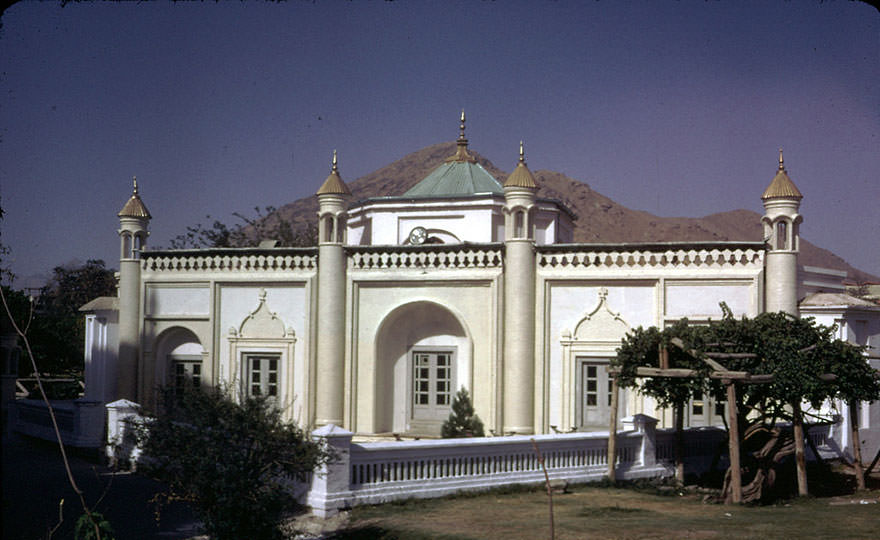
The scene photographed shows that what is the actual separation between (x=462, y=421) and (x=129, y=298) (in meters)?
9.70

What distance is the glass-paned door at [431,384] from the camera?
21938mm

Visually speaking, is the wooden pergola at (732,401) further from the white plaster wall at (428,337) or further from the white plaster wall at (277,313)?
the white plaster wall at (277,313)

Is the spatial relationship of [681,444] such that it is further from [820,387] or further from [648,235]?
[648,235]

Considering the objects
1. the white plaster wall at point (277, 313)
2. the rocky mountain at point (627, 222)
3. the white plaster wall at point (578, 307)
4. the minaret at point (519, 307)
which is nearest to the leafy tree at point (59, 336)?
the white plaster wall at point (277, 313)

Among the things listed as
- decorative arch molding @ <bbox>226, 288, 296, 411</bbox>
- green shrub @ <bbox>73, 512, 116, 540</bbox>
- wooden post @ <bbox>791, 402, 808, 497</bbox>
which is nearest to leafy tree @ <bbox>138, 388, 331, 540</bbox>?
green shrub @ <bbox>73, 512, 116, 540</bbox>

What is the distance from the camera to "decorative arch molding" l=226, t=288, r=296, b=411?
2209 centimetres

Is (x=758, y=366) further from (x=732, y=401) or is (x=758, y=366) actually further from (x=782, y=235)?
(x=782, y=235)

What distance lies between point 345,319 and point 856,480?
1170 centimetres

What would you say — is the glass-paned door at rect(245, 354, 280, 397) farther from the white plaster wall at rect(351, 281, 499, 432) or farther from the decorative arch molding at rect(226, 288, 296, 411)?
the white plaster wall at rect(351, 281, 499, 432)

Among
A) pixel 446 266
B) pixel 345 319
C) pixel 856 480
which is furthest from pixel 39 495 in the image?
pixel 856 480

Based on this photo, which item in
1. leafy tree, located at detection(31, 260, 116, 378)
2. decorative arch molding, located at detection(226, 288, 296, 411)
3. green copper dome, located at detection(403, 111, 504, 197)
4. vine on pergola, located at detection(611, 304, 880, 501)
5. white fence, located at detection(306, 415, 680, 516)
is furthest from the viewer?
leafy tree, located at detection(31, 260, 116, 378)

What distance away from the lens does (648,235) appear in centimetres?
10581

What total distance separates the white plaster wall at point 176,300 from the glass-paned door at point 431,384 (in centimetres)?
577

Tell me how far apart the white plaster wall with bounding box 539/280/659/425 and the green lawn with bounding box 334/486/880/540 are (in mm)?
6053
